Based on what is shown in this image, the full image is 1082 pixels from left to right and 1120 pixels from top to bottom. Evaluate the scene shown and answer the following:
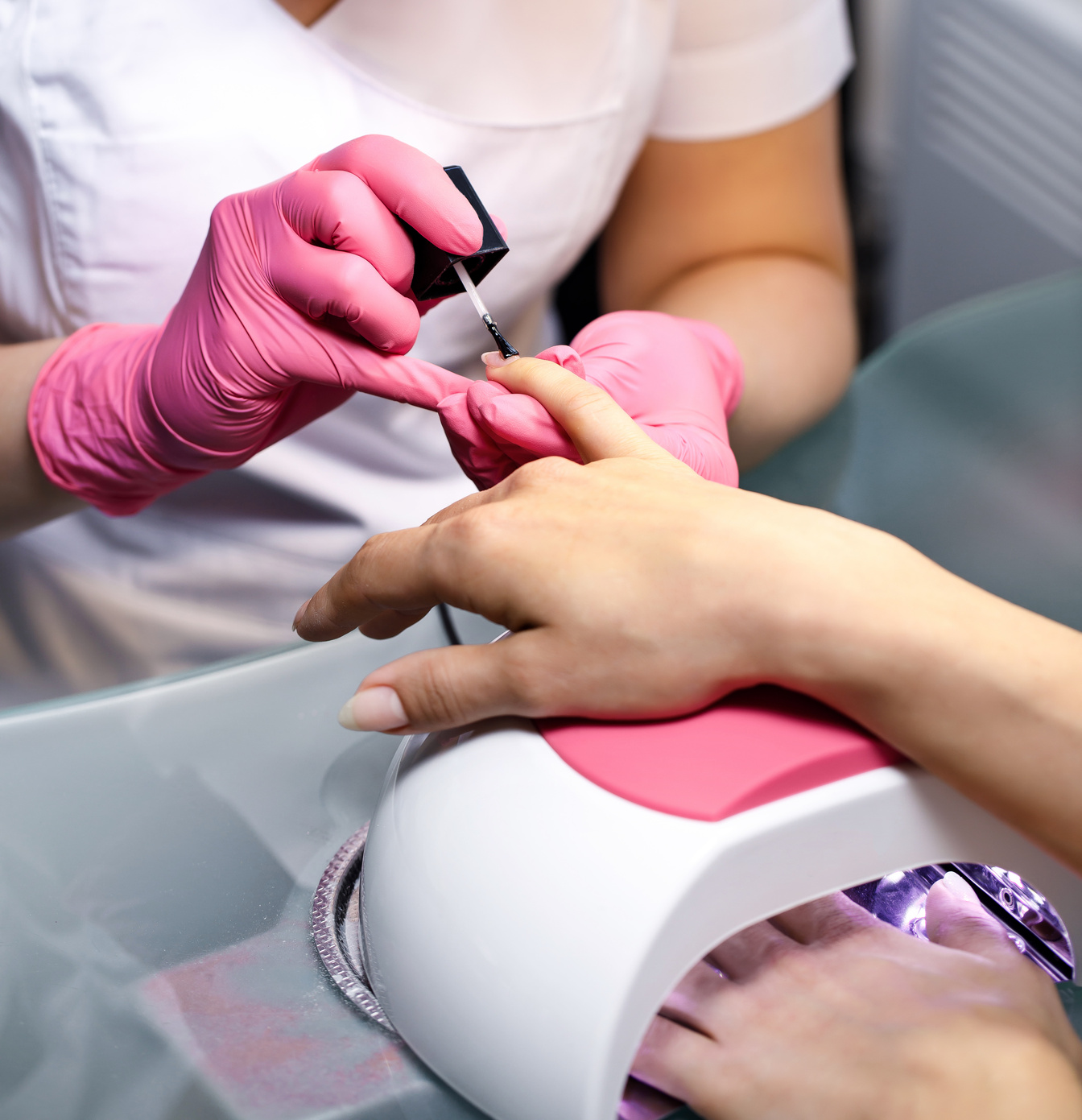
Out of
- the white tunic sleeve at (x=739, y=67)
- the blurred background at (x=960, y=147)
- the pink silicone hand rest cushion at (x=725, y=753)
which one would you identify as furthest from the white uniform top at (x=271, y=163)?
the pink silicone hand rest cushion at (x=725, y=753)

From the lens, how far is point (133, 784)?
A: 2.23 ft

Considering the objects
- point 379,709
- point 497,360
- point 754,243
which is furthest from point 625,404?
point 754,243

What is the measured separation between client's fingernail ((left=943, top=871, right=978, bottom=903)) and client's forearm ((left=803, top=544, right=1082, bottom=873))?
3.7 inches

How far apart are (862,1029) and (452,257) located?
53 centimetres

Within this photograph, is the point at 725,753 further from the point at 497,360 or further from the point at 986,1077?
the point at 497,360

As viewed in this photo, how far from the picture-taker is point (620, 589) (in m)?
0.53

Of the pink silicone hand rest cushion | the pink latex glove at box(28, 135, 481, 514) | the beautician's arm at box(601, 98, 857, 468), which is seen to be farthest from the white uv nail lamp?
the beautician's arm at box(601, 98, 857, 468)

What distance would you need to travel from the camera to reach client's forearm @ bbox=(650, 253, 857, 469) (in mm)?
1025

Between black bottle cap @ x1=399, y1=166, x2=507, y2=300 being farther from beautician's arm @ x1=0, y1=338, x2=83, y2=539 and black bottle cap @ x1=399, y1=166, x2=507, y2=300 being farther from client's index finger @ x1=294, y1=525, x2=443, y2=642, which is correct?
beautician's arm @ x1=0, y1=338, x2=83, y2=539

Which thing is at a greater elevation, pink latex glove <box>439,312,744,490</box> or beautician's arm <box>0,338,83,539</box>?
pink latex glove <box>439,312,744,490</box>

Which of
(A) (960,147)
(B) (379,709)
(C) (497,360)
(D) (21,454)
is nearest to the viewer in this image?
(B) (379,709)

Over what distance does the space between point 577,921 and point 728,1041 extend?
0.11 metres

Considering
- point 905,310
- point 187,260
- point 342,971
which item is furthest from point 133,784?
point 905,310

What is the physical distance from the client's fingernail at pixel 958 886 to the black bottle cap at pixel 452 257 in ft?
1.58
